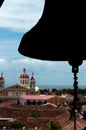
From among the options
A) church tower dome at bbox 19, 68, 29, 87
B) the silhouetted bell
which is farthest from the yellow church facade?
the silhouetted bell

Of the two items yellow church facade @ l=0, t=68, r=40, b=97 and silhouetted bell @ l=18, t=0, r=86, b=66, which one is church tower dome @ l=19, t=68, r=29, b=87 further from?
silhouetted bell @ l=18, t=0, r=86, b=66

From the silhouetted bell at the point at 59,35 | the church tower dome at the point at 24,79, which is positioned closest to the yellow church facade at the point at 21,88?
the church tower dome at the point at 24,79

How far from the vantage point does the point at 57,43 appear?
1554mm

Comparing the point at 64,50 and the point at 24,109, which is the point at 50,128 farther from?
the point at 64,50

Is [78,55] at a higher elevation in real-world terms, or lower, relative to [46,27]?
lower

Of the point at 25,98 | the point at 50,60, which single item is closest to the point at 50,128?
the point at 50,60

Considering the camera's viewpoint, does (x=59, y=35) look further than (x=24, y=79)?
No

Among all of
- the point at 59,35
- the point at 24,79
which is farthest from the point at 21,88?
the point at 59,35

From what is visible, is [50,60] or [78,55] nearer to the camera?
[78,55]

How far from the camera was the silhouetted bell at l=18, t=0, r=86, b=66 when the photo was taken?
1505 millimetres

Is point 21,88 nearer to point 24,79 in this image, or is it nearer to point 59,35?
point 24,79

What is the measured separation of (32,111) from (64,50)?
23597 mm

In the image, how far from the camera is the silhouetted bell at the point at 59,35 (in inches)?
59.2

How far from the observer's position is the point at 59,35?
154 cm
